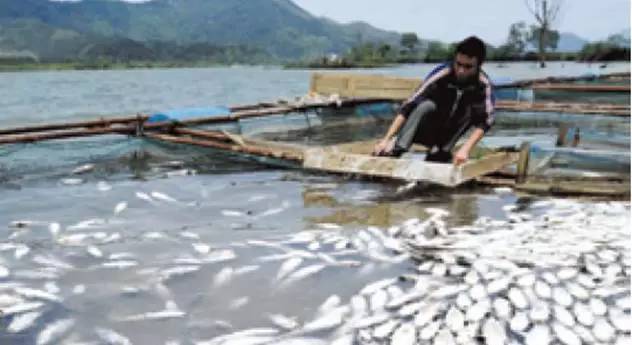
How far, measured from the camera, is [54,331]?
3432 mm

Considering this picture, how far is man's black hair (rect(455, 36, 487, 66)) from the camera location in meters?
5.99

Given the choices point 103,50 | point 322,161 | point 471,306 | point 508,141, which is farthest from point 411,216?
point 103,50

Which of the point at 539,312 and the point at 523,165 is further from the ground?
the point at 523,165

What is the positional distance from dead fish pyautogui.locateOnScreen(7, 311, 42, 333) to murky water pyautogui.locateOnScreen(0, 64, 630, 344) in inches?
1.0

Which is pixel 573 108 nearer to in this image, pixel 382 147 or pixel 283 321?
pixel 382 147

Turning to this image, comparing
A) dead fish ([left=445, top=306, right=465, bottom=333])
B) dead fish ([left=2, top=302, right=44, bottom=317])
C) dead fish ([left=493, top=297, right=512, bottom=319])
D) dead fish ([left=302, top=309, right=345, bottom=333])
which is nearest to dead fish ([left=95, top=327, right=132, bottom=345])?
dead fish ([left=2, top=302, right=44, bottom=317])

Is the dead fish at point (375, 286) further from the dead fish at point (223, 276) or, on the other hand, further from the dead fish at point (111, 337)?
the dead fish at point (111, 337)

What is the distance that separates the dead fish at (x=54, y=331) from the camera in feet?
10.9

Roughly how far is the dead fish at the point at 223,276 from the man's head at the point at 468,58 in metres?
3.25

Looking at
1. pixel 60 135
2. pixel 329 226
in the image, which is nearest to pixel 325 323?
pixel 329 226

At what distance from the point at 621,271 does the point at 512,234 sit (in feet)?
3.14

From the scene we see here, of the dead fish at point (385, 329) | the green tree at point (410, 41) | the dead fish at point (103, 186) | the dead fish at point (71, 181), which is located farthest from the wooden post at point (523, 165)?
the green tree at point (410, 41)

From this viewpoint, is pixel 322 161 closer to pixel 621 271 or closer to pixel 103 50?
pixel 621 271

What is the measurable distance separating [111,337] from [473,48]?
14.0ft
